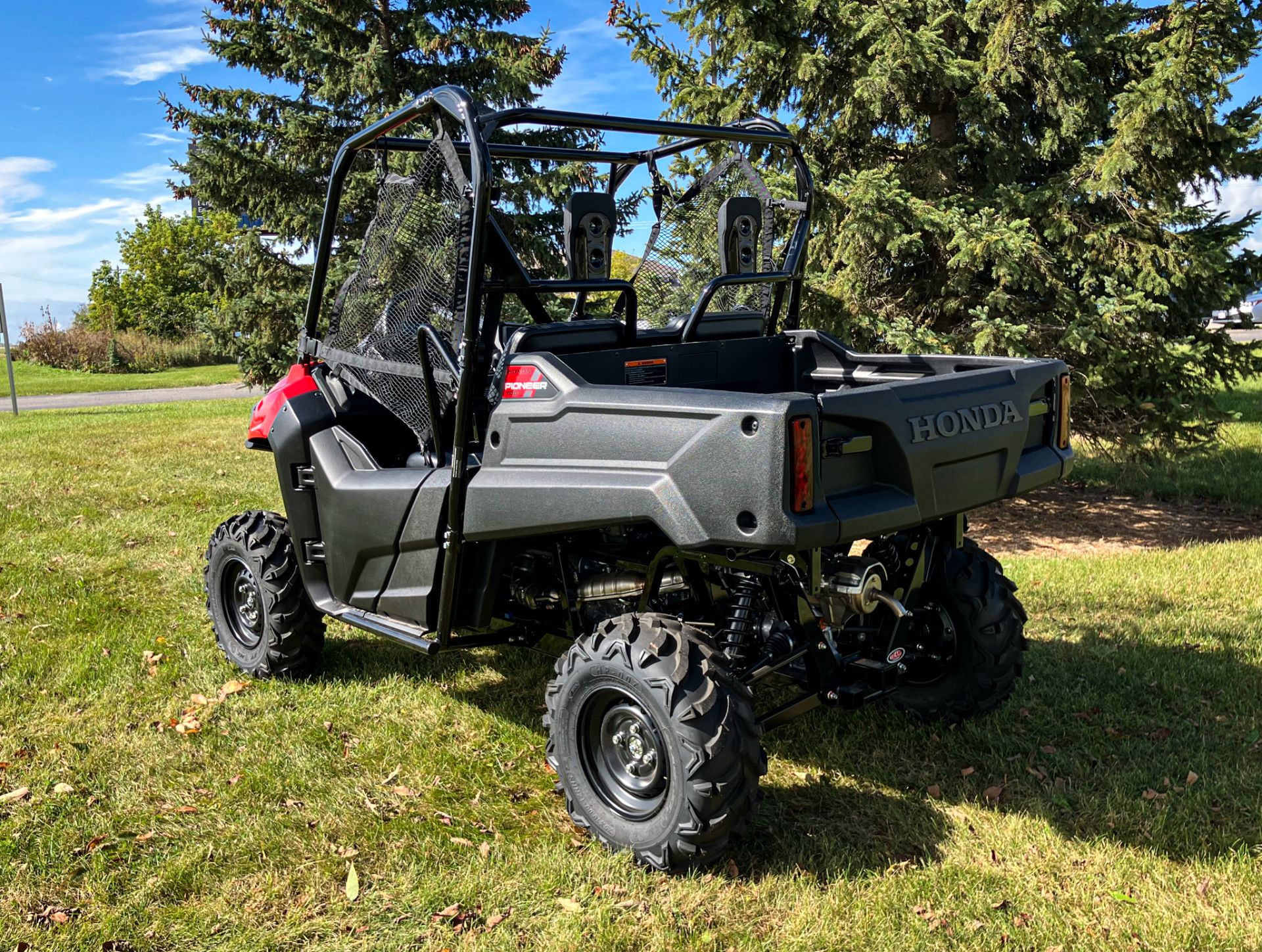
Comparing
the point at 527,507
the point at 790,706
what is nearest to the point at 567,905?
the point at 790,706

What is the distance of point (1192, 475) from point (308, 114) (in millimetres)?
9409

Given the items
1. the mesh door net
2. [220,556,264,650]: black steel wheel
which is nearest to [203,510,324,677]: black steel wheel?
[220,556,264,650]: black steel wheel

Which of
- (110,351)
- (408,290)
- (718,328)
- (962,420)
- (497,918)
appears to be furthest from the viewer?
(110,351)

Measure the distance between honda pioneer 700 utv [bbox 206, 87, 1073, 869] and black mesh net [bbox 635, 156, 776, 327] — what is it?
0.04 ft

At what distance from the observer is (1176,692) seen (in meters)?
4.43

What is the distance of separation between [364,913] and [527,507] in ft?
4.00

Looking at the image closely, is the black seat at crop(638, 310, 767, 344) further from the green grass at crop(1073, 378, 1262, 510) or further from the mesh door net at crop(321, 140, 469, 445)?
the green grass at crop(1073, 378, 1262, 510)

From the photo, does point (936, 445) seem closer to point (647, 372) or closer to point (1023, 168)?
point (647, 372)

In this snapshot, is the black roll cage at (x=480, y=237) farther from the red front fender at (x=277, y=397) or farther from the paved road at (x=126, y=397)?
the paved road at (x=126, y=397)

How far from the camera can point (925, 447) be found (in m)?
3.05

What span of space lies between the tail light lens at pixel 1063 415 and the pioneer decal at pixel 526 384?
1.73 meters

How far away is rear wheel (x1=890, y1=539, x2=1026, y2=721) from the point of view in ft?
12.8

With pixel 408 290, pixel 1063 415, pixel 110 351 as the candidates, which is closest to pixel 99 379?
pixel 110 351

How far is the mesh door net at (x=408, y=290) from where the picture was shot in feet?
11.5
